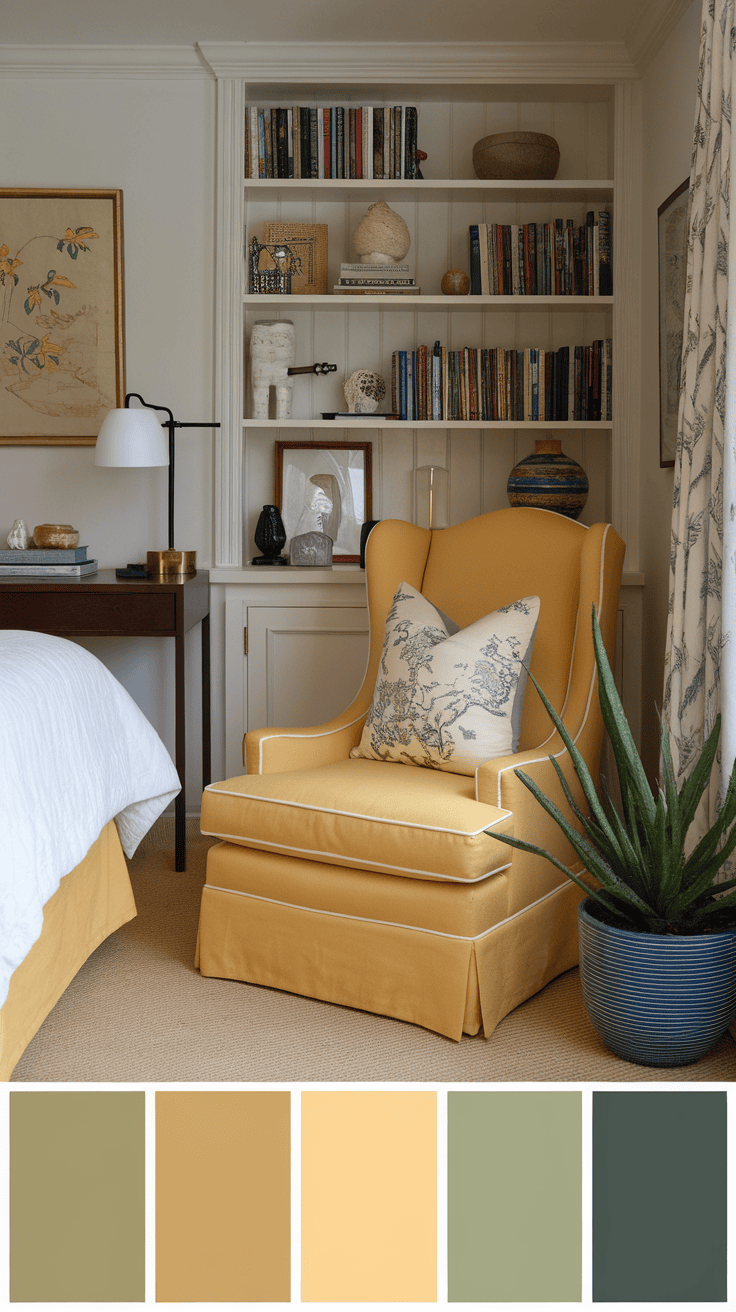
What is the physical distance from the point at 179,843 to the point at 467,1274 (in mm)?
1977

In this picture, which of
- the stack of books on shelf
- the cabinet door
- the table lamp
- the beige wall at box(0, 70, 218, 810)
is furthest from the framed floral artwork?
the cabinet door

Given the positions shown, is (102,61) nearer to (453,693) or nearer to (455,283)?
(455,283)

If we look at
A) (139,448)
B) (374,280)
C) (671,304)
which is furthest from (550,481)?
(139,448)

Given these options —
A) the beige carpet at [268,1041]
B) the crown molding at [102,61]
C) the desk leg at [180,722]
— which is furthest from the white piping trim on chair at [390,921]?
the crown molding at [102,61]

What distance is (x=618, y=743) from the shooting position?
5.81 ft

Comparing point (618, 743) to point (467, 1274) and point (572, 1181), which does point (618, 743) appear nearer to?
point (572, 1181)

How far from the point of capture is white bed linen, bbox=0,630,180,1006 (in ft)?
4.85

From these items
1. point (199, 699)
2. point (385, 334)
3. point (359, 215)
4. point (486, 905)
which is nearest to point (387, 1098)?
point (486, 905)

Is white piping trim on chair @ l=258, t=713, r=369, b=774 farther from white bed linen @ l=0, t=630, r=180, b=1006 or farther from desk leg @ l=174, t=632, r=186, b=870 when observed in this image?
desk leg @ l=174, t=632, r=186, b=870

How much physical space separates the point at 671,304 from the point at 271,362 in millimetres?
1316

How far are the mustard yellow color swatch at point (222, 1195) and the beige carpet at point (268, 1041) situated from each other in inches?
22.9

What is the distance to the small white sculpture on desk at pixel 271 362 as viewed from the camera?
3.38 metres

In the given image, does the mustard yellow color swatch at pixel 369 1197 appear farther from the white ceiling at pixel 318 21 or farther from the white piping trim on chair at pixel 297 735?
the white ceiling at pixel 318 21

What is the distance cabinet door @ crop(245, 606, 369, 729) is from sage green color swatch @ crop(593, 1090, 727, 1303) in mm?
2227
